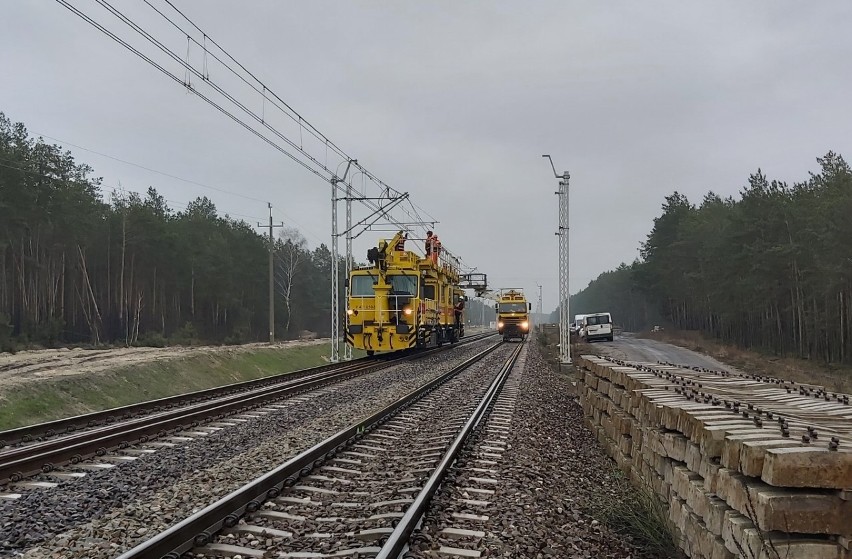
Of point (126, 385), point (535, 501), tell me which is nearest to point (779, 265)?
point (126, 385)

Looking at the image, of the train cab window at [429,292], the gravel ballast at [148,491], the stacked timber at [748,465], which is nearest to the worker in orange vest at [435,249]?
the train cab window at [429,292]

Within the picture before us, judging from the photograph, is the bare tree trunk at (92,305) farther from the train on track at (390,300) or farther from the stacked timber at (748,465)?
the stacked timber at (748,465)

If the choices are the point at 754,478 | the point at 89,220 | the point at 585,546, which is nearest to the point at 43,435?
the point at 585,546

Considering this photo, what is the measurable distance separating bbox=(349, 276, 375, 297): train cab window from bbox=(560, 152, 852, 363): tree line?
20.4m

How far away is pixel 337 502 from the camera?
589 centimetres

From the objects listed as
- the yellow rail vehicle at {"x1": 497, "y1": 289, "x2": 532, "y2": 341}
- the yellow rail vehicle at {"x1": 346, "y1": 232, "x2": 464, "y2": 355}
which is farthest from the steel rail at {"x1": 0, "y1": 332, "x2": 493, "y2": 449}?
the yellow rail vehicle at {"x1": 497, "y1": 289, "x2": 532, "y2": 341}

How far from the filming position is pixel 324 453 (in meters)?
7.68

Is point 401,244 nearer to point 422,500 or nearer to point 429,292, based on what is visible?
point 429,292

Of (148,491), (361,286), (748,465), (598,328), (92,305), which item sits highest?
(361,286)

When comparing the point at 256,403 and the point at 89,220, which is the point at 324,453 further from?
the point at 89,220

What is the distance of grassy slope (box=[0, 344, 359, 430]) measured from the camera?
39.4 feet

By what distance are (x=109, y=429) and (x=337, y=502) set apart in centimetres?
493

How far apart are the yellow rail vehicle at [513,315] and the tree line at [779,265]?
1311 centimetres

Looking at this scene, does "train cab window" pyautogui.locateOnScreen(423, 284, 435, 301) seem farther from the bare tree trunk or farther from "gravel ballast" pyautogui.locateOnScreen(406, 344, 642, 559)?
the bare tree trunk
